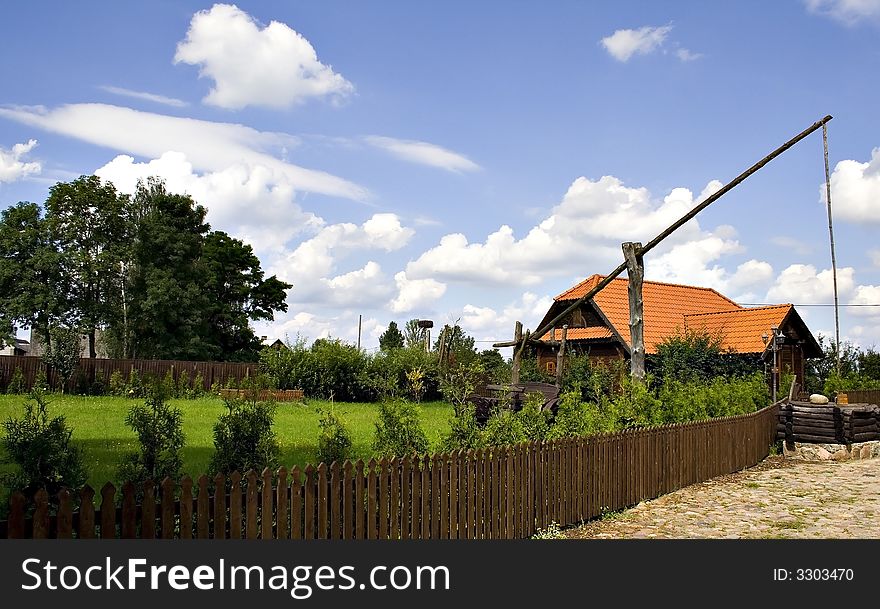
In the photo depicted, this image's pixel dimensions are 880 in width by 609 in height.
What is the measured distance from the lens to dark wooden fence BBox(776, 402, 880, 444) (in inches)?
675

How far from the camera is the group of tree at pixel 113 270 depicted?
138ft

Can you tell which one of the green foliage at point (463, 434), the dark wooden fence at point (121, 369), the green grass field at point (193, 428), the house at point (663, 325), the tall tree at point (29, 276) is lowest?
the green grass field at point (193, 428)

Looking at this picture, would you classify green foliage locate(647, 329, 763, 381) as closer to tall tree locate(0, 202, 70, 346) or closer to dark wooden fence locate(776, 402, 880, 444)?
dark wooden fence locate(776, 402, 880, 444)

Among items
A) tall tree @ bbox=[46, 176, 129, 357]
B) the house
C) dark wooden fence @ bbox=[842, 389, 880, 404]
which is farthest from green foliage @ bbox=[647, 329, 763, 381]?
tall tree @ bbox=[46, 176, 129, 357]

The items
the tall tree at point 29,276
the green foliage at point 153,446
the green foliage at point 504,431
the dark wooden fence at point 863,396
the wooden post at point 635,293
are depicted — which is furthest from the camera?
the tall tree at point 29,276

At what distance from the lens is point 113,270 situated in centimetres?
4403

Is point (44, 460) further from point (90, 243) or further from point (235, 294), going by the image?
point (235, 294)

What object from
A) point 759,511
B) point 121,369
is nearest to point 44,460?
point 759,511

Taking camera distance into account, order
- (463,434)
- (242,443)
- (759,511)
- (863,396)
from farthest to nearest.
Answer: (863,396)
(759,511)
(463,434)
(242,443)

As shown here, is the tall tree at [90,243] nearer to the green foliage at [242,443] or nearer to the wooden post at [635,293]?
the wooden post at [635,293]

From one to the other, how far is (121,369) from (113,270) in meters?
14.6

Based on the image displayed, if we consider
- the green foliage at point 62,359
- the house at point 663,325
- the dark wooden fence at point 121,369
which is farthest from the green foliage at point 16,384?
the house at point 663,325

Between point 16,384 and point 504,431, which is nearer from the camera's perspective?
point 504,431

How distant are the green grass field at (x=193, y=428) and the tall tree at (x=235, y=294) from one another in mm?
20035
